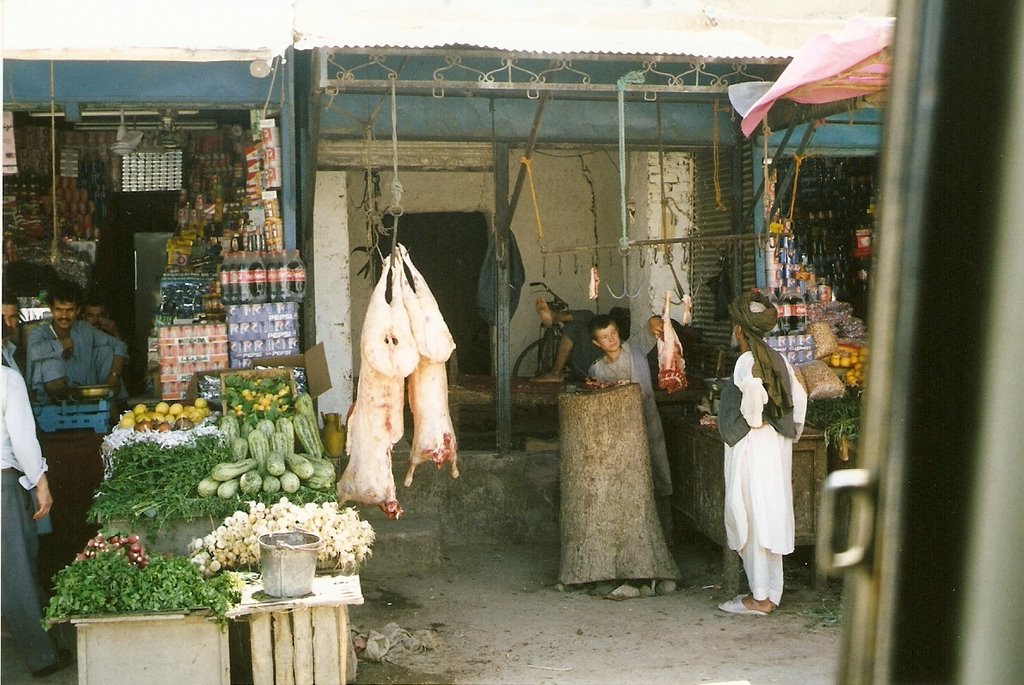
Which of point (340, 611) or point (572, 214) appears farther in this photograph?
point (572, 214)

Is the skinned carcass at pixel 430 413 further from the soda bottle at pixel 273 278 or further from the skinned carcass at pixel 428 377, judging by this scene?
the soda bottle at pixel 273 278

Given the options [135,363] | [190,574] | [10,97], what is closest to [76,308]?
[10,97]

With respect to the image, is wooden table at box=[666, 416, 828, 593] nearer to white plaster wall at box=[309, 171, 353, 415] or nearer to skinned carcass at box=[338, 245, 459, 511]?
skinned carcass at box=[338, 245, 459, 511]

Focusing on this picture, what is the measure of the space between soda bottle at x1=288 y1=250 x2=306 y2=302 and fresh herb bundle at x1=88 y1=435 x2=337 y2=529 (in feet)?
5.30

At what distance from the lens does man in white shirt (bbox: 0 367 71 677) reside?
5.99 metres

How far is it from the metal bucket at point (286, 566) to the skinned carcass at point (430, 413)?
1.59 m

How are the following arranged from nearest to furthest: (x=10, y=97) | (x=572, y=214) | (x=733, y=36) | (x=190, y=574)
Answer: (x=190, y=574)
(x=733, y=36)
(x=10, y=97)
(x=572, y=214)

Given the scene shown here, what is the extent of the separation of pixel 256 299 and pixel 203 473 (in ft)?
6.19

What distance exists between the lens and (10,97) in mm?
7969

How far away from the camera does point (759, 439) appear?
7.02m

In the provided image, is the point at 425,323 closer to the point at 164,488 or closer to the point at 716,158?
the point at 164,488

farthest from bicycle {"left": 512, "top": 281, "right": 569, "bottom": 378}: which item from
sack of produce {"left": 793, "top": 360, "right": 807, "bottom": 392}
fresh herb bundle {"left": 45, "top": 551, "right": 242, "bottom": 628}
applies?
fresh herb bundle {"left": 45, "top": 551, "right": 242, "bottom": 628}

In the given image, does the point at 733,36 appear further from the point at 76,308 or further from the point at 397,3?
the point at 76,308

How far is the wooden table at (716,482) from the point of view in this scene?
24.8 feet
